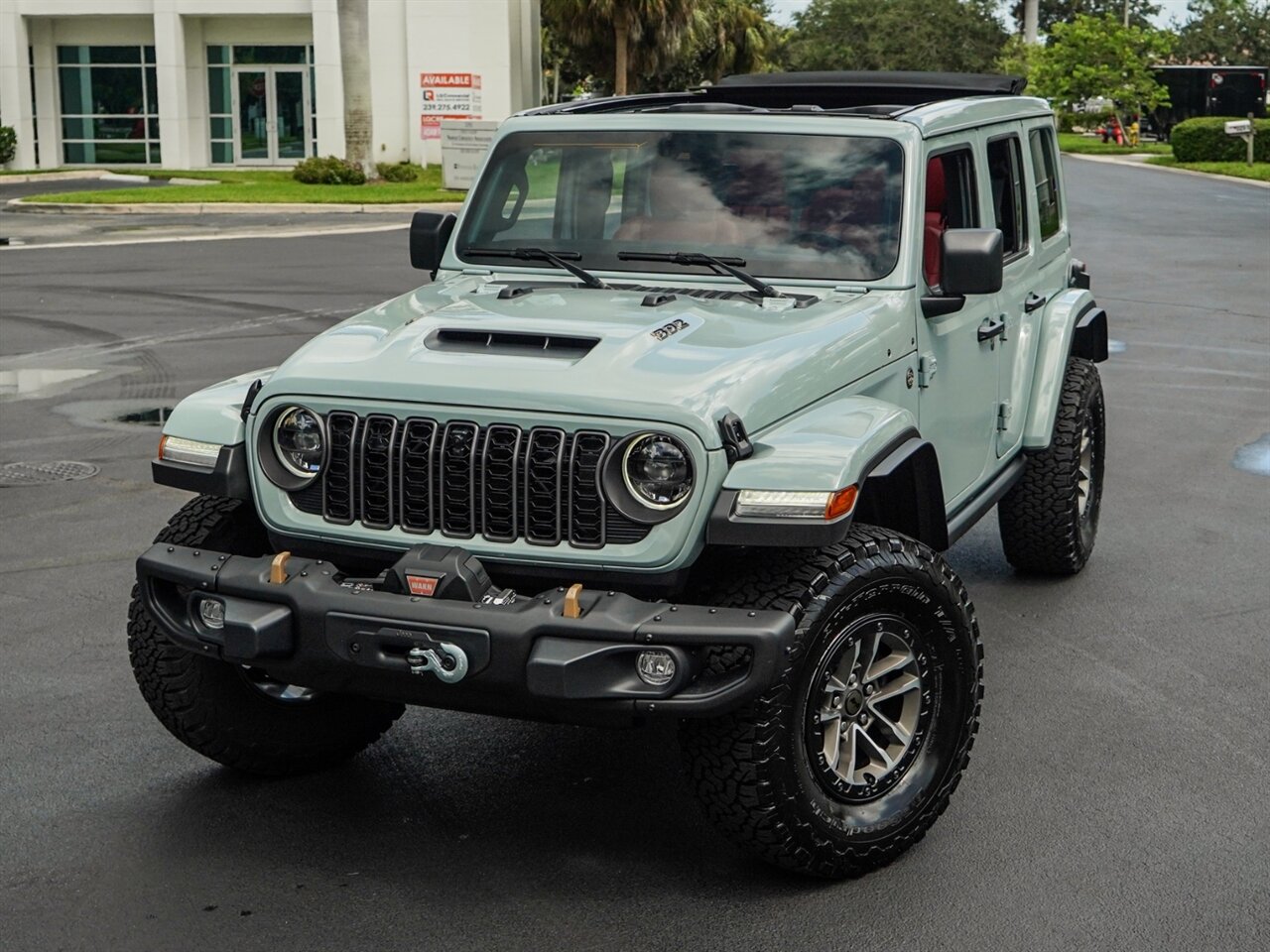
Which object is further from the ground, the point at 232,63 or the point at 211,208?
the point at 232,63

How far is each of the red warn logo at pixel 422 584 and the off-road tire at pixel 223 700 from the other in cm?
83

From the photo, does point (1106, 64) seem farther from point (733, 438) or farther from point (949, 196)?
point (733, 438)

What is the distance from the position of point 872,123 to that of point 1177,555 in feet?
10.3

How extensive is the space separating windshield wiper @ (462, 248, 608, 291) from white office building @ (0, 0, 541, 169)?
130 ft

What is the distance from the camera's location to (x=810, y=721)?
4.38m

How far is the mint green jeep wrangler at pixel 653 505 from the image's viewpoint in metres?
4.21

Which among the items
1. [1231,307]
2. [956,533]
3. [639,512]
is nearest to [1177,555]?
[956,533]

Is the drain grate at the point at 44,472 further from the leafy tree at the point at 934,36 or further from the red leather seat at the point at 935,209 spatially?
the leafy tree at the point at 934,36

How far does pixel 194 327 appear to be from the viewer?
15281 mm

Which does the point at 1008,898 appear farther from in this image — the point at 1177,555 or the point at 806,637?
the point at 1177,555

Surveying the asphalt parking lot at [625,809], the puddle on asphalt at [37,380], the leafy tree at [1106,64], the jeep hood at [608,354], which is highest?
the leafy tree at [1106,64]

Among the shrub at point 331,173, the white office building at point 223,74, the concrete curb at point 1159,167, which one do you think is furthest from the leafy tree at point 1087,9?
the shrub at point 331,173

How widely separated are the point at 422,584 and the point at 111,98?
4623 centimetres

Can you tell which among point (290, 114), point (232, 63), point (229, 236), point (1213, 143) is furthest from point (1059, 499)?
point (232, 63)
